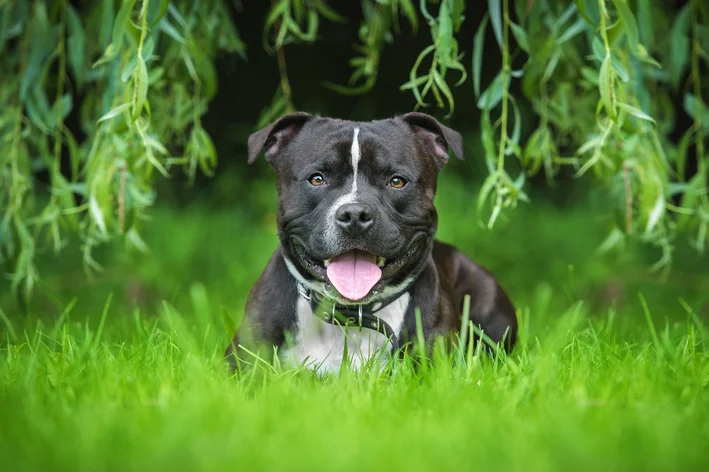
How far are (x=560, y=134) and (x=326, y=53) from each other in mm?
3027

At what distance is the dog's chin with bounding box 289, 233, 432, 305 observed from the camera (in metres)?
3.33

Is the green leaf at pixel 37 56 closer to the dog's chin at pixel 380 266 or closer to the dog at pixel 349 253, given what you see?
the dog at pixel 349 253

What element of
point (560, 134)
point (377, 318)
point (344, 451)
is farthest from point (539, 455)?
point (560, 134)

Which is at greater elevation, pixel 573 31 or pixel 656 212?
pixel 573 31

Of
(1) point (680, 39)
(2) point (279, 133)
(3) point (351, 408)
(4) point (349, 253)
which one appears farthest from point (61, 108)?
(1) point (680, 39)

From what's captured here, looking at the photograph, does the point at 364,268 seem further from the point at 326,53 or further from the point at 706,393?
the point at 326,53

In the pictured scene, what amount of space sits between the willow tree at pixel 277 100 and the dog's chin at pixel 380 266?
302 millimetres

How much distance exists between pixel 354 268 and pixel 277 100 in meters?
1.44

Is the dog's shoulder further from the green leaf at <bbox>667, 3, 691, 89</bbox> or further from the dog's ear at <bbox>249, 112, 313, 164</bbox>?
the green leaf at <bbox>667, 3, 691, 89</bbox>

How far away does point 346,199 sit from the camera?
3.34 meters

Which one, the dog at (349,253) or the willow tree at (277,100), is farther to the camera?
the willow tree at (277,100)

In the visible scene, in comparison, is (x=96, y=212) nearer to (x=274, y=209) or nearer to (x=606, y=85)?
(x=606, y=85)

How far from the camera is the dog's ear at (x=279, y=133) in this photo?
358cm

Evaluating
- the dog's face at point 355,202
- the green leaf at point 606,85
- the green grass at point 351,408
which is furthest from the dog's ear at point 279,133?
the green leaf at point 606,85
